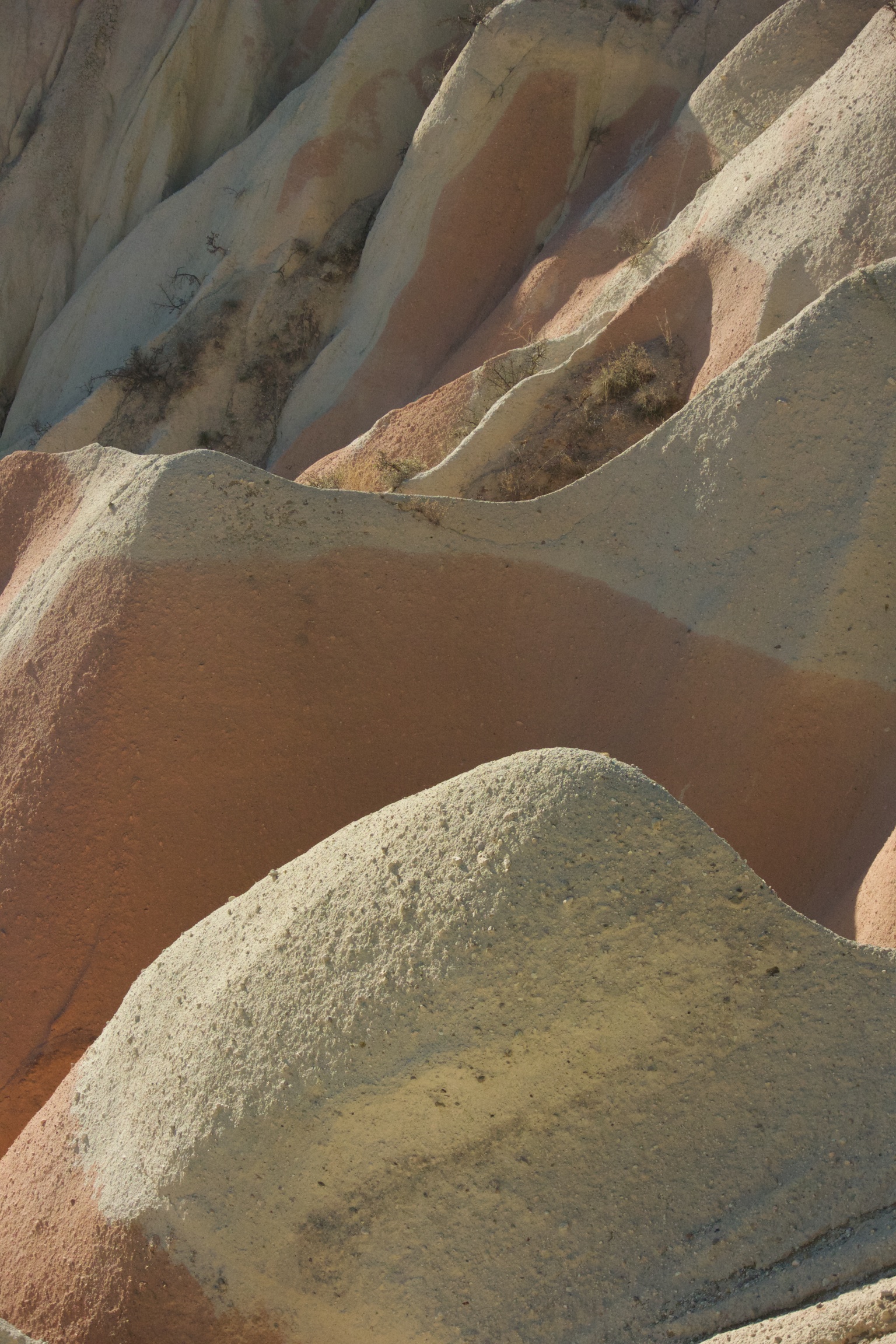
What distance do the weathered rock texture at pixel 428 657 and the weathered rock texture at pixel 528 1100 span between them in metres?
→ 1.71

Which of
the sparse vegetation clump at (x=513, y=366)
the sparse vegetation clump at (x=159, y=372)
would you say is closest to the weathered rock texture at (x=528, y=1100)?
the sparse vegetation clump at (x=513, y=366)

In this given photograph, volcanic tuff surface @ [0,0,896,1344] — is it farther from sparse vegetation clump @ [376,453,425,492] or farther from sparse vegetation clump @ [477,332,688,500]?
sparse vegetation clump @ [376,453,425,492]

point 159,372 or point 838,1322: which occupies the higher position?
point 159,372

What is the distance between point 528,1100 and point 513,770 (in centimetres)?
99

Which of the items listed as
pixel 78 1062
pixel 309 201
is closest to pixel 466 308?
pixel 309 201

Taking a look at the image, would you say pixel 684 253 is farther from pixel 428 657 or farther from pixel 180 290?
pixel 180 290

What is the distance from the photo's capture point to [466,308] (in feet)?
38.6

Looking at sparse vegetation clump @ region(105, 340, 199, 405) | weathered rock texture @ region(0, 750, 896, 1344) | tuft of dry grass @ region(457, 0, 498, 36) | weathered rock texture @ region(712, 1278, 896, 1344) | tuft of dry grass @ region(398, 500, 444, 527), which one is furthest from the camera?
sparse vegetation clump @ region(105, 340, 199, 405)

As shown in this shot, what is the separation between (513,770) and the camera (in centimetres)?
354

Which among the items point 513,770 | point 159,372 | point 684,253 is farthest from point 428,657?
point 159,372

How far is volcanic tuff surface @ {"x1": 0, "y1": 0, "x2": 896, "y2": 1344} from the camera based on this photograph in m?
3.28

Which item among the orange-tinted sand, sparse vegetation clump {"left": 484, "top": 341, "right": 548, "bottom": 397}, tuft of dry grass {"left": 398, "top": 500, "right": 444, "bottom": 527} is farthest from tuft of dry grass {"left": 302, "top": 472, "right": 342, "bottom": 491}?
the orange-tinted sand

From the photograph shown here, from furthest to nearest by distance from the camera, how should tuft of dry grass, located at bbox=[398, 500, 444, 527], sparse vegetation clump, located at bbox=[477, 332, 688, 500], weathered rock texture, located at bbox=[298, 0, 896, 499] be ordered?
sparse vegetation clump, located at bbox=[477, 332, 688, 500] → weathered rock texture, located at bbox=[298, 0, 896, 499] → tuft of dry grass, located at bbox=[398, 500, 444, 527]

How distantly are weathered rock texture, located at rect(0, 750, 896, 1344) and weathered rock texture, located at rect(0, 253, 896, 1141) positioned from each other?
171 centimetres
